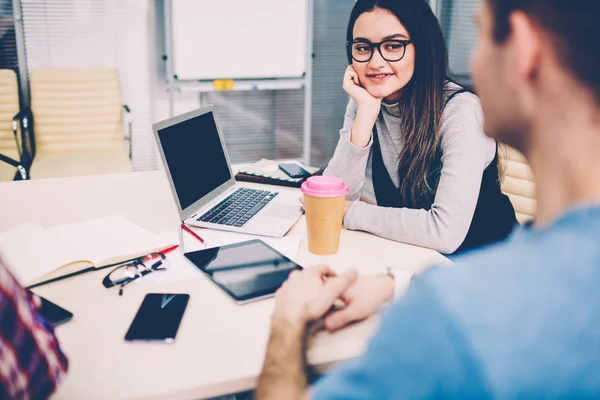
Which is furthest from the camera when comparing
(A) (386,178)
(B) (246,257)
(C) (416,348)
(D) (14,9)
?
(D) (14,9)

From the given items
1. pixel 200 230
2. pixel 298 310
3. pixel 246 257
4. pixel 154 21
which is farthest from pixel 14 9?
pixel 298 310

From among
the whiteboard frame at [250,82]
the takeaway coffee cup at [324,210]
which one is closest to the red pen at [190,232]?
the takeaway coffee cup at [324,210]

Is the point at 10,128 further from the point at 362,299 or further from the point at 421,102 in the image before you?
the point at 362,299

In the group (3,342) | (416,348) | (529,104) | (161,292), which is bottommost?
(161,292)

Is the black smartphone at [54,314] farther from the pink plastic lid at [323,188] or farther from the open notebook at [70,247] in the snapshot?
the pink plastic lid at [323,188]

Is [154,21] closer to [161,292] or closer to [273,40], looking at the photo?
[273,40]

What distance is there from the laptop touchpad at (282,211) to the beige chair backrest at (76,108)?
6.88 feet

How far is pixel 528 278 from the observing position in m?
0.44

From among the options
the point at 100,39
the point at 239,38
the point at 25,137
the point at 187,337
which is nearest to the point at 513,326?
the point at 187,337

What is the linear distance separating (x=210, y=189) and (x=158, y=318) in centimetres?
63

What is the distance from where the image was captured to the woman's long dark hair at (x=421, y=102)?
1.60m

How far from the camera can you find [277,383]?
2.49ft

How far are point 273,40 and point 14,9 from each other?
1608mm

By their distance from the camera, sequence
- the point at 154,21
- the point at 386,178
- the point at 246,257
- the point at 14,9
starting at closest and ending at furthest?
the point at 246,257, the point at 386,178, the point at 14,9, the point at 154,21
